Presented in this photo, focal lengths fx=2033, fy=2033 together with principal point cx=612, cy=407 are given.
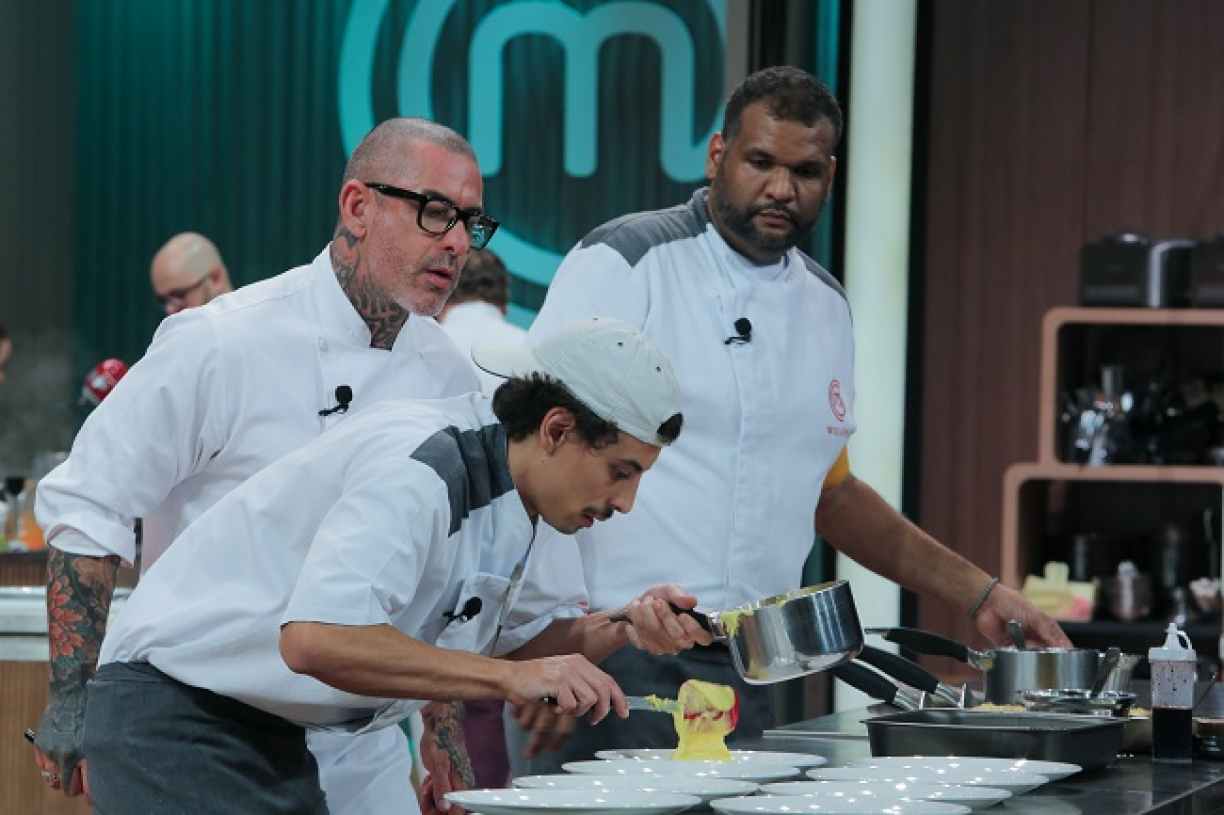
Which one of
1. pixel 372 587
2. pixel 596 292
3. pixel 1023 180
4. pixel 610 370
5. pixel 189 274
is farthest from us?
pixel 189 274

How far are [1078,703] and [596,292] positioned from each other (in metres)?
0.79

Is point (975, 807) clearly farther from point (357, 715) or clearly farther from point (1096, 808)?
point (357, 715)

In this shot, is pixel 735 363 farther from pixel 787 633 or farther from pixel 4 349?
pixel 4 349

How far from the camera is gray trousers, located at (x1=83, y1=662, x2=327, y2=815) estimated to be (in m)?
2.03

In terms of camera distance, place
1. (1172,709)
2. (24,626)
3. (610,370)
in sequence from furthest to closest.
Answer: (24,626) < (1172,709) < (610,370)

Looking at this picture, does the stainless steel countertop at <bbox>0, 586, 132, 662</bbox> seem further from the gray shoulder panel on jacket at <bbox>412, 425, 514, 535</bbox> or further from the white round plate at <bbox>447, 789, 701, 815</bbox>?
the white round plate at <bbox>447, 789, 701, 815</bbox>

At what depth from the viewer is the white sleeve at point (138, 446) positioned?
231cm

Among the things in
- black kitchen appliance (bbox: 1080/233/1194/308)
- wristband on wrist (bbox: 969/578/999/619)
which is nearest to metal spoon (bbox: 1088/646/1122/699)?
wristband on wrist (bbox: 969/578/999/619)

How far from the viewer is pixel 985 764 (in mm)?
2018

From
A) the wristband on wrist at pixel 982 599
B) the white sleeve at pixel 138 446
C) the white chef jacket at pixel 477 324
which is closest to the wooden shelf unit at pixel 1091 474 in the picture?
the white chef jacket at pixel 477 324

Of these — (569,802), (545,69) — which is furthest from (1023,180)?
(569,802)

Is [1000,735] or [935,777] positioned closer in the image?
[935,777]

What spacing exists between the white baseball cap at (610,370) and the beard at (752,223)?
76 centimetres

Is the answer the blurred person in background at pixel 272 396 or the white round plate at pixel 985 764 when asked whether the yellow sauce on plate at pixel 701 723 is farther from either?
the blurred person in background at pixel 272 396
